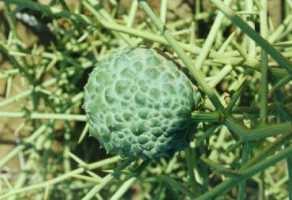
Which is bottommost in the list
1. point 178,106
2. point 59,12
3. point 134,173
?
point 134,173

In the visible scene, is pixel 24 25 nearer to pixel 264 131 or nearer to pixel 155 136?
pixel 155 136

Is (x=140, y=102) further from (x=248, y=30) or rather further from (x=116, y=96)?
(x=248, y=30)

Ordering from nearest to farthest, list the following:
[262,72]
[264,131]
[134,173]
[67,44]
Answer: [264,131]
[262,72]
[134,173]
[67,44]

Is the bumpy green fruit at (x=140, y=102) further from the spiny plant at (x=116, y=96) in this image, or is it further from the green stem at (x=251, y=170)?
the green stem at (x=251, y=170)

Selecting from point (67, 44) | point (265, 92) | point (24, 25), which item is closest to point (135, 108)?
point (265, 92)

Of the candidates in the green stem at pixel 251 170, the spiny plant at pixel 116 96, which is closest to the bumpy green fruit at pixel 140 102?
the spiny plant at pixel 116 96

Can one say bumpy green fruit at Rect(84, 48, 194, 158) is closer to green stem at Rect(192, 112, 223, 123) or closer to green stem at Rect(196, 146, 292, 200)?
green stem at Rect(192, 112, 223, 123)

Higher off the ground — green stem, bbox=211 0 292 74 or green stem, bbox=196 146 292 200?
green stem, bbox=211 0 292 74

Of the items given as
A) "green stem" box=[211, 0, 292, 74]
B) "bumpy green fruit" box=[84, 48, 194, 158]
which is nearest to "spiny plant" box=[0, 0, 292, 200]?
"bumpy green fruit" box=[84, 48, 194, 158]

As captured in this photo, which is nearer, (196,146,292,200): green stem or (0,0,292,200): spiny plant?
(196,146,292,200): green stem
